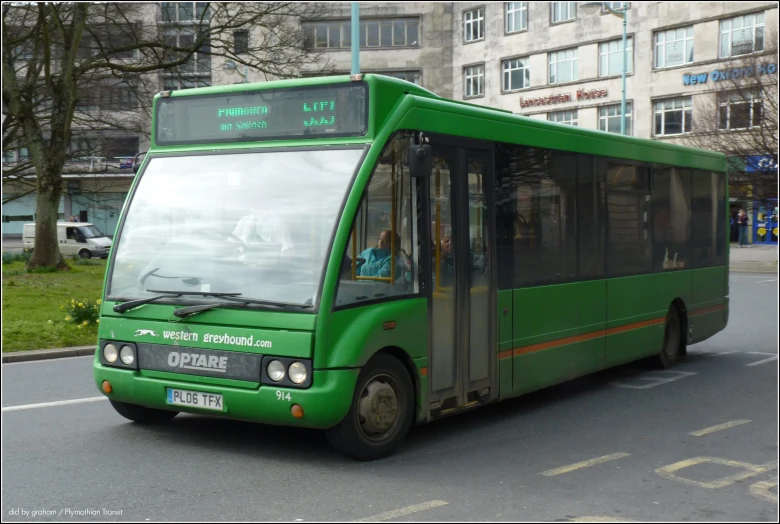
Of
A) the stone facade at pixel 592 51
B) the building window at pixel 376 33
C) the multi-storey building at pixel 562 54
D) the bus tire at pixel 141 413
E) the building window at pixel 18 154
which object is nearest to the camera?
the bus tire at pixel 141 413

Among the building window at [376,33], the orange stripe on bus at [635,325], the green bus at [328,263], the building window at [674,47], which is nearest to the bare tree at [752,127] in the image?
the building window at [674,47]

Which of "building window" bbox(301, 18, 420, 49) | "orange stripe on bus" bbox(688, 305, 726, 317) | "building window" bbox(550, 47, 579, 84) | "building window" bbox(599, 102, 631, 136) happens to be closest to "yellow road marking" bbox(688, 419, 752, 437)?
"orange stripe on bus" bbox(688, 305, 726, 317)

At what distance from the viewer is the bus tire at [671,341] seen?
12.5 meters

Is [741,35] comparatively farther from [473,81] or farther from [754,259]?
[473,81]

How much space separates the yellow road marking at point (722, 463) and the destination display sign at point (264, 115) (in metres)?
3.24

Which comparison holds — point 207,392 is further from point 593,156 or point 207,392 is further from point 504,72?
point 504,72

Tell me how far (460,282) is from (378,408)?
4.76 ft

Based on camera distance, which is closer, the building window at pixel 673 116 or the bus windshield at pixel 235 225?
the bus windshield at pixel 235 225

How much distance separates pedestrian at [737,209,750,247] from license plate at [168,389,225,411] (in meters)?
46.3

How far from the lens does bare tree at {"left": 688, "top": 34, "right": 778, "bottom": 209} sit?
122ft

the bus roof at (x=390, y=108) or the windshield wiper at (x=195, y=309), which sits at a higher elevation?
the bus roof at (x=390, y=108)

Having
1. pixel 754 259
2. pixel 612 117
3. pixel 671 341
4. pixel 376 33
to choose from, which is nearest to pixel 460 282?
pixel 671 341

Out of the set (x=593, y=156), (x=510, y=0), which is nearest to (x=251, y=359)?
(x=593, y=156)

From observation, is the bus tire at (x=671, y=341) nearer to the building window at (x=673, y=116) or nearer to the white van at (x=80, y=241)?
the white van at (x=80, y=241)
